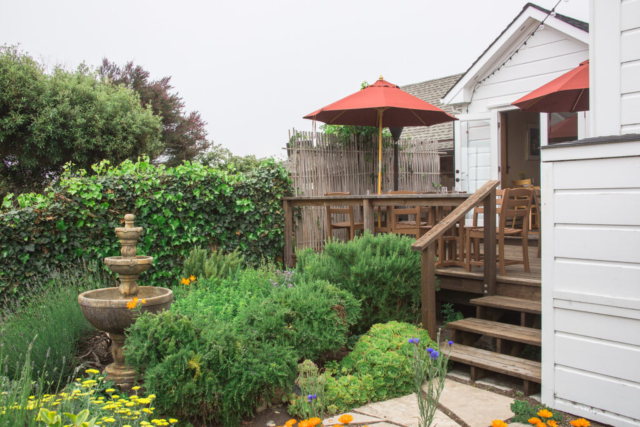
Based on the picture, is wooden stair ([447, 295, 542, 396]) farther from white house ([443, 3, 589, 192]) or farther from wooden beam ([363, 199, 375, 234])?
white house ([443, 3, 589, 192])

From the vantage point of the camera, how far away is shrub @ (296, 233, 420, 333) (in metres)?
4.28

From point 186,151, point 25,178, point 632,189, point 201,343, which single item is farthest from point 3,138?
point 632,189

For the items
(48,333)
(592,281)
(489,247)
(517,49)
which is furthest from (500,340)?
(517,49)

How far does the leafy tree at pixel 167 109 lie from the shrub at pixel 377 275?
18850 mm

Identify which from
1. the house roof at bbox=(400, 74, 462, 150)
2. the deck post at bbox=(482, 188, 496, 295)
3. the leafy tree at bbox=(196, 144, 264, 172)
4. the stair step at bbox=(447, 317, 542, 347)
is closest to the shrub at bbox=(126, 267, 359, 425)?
the stair step at bbox=(447, 317, 542, 347)

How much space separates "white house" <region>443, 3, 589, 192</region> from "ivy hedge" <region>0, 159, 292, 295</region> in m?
3.93

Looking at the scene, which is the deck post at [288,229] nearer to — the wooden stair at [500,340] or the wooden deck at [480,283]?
the wooden deck at [480,283]

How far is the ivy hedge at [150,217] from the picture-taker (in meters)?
5.53

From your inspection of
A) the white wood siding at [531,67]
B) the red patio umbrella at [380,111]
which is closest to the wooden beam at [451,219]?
the red patio umbrella at [380,111]

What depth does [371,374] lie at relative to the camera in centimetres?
340

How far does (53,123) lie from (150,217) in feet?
32.5

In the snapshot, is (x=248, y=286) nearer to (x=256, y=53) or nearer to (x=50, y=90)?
(x=50, y=90)

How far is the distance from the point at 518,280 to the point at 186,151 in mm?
20495

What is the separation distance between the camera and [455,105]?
377 inches
